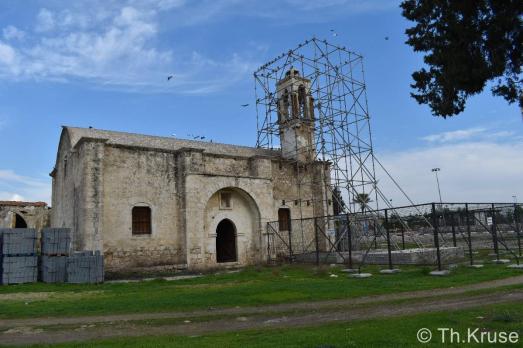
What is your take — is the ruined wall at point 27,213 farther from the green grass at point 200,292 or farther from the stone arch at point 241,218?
the green grass at point 200,292

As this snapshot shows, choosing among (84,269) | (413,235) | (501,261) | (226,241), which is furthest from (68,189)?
(501,261)

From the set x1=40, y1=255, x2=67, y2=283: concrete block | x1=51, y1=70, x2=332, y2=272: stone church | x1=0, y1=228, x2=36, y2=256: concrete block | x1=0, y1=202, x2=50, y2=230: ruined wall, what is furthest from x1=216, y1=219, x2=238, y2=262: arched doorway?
x1=0, y1=202, x2=50, y2=230: ruined wall

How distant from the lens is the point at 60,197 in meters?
23.8

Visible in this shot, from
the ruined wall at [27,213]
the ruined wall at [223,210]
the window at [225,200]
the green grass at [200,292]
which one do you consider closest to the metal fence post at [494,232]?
the green grass at [200,292]

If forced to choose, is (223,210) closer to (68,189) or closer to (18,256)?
(68,189)

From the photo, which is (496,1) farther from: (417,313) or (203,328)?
(203,328)

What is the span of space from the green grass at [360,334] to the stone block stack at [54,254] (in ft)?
35.4

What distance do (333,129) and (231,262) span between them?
10060 millimetres

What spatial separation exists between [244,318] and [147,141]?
15.6 m

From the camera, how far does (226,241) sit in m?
25.0

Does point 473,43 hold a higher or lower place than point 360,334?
higher

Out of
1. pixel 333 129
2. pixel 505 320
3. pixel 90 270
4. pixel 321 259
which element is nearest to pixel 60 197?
pixel 90 270

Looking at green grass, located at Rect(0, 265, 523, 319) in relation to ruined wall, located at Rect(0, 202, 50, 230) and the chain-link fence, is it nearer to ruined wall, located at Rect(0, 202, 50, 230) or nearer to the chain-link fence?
the chain-link fence

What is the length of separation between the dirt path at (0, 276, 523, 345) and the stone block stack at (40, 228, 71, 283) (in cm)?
749
